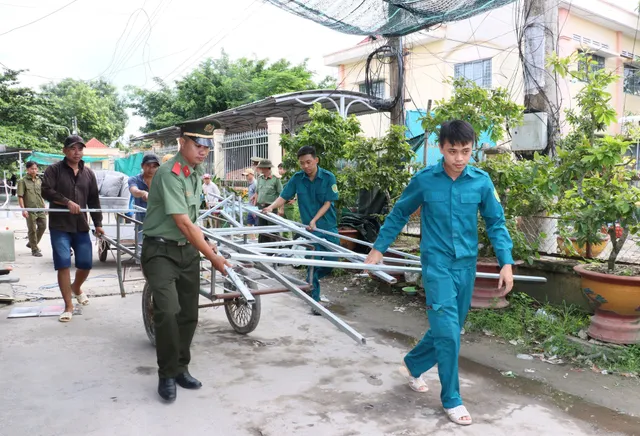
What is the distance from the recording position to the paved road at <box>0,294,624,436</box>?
308cm

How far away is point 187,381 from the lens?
3.63 metres

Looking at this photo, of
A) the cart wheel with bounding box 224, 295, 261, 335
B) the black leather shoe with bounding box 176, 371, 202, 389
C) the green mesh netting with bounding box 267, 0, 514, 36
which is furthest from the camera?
the green mesh netting with bounding box 267, 0, 514, 36

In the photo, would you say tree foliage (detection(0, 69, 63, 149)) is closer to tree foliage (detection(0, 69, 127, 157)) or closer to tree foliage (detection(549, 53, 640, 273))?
tree foliage (detection(0, 69, 127, 157))

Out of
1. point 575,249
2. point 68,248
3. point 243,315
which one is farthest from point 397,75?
point 68,248

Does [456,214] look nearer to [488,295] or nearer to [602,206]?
[602,206]

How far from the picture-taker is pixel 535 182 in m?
4.98

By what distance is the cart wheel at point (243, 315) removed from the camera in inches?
185

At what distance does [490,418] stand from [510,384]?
0.66 metres

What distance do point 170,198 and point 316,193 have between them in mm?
2623

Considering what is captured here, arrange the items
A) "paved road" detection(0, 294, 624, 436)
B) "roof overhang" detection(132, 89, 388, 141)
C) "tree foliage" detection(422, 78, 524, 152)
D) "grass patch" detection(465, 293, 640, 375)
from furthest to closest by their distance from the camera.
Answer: "roof overhang" detection(132, 89, 388, 141) < "tree foliage" detection(422, 78, 524, 152) < "grass patch" detection(465, 293, 640, 375) < "paved road" detection(0, 294, 624, 436)

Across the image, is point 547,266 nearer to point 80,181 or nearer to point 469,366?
point 469,366

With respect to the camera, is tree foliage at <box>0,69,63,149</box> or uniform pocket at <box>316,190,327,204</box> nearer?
uniform pocket at <box>316,190,327,204</box>

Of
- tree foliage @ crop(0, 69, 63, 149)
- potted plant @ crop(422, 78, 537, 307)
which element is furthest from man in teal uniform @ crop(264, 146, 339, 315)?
tree foliage @ crop(0, 69, 63, 149)

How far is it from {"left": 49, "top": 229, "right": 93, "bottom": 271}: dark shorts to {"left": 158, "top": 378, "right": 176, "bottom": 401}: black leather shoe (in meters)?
2.26
